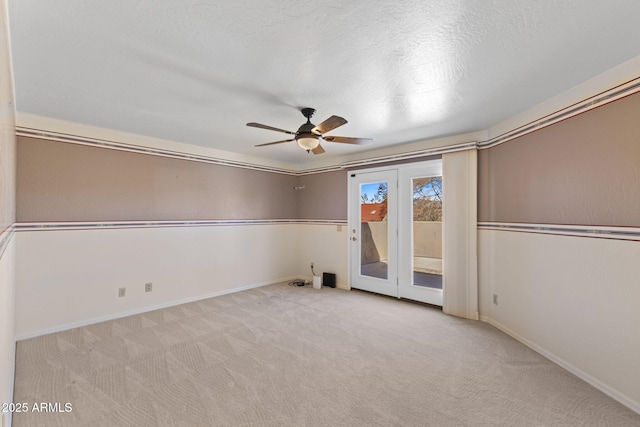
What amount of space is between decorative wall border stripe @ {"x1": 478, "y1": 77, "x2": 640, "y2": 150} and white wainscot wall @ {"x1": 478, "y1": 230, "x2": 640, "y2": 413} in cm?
105

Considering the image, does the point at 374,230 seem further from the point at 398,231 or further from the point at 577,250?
the point at 577,250

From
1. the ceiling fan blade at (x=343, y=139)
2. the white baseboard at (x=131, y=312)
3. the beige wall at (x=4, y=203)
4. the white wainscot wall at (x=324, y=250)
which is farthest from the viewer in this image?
the white wainscot wall at (x=324, y=250)

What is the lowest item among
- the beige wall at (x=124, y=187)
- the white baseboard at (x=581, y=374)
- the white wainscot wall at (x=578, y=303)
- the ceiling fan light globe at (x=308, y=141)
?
the white baseboard at (x=581, y=374)

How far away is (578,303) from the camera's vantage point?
228 cm

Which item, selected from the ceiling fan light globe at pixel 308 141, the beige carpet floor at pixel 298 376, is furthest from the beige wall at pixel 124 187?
the ceiling fan light globe at pixel 308 141

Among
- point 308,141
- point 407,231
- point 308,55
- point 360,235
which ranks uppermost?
point 308,55

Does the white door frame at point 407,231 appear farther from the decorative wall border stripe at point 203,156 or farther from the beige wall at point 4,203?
the beige wall at point 4,203

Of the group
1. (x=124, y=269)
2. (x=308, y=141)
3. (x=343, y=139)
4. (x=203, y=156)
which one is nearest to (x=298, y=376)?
(x=308, y=141)

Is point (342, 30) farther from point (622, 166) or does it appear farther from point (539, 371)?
point (539, 371)

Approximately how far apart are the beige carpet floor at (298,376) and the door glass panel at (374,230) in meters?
1.23

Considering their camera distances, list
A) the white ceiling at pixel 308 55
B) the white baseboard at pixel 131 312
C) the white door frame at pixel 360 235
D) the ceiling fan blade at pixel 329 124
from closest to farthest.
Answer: the white ceiling at pixel 308 55, the ceiling fan blade at pixel 329 124, the white baseboard at pixel 131 312, the white door frame at pixel 360 235

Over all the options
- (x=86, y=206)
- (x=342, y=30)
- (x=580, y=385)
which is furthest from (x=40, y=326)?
(x=580, y=385)

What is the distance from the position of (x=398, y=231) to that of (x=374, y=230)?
1.58 ft

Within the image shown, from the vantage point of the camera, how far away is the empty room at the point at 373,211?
1.67 m
